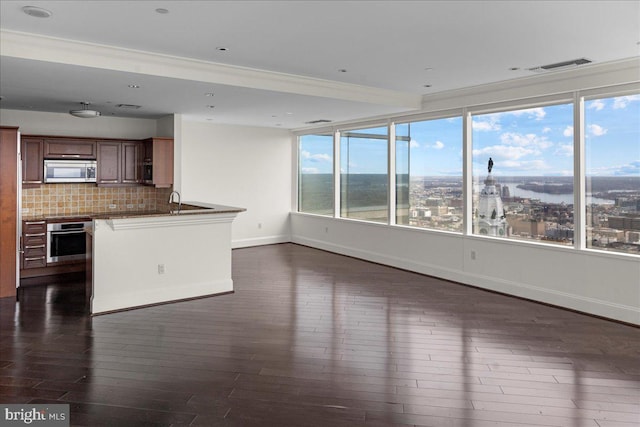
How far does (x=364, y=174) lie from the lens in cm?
871

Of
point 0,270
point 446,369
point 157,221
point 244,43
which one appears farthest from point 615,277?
point 0,270

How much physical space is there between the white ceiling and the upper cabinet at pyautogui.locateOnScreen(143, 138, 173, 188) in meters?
1.13

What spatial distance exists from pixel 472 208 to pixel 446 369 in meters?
3.51

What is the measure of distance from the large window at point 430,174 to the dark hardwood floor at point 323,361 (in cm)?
168

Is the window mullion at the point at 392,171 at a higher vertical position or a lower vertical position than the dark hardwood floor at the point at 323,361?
higher

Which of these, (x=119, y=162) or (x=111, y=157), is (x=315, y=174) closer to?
(x=119, y=162)

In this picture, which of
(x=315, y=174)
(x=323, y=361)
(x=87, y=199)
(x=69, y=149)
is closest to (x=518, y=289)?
(x=323, y=361)

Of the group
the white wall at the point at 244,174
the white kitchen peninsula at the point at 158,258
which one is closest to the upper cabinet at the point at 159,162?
the white wall at the point at 244,174

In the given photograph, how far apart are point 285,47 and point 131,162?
4508 mm

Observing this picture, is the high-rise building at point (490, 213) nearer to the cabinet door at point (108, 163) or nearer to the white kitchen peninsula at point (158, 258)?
the white kitchen peninsula at point (158, 258)

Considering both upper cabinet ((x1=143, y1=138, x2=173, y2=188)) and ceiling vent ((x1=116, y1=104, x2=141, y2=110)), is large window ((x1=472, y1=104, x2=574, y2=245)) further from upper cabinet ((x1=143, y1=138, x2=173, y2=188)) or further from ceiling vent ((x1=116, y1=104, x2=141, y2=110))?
ceiling vent ((x1=116, y1=104, x2=141, y2=110))

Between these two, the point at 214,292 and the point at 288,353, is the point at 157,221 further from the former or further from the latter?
the point at 288,353

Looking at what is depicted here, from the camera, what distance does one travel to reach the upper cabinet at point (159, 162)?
7.42 metres

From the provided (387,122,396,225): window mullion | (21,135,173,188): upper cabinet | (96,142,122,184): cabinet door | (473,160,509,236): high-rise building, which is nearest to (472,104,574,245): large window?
(473,160,509,236): high-rise building
